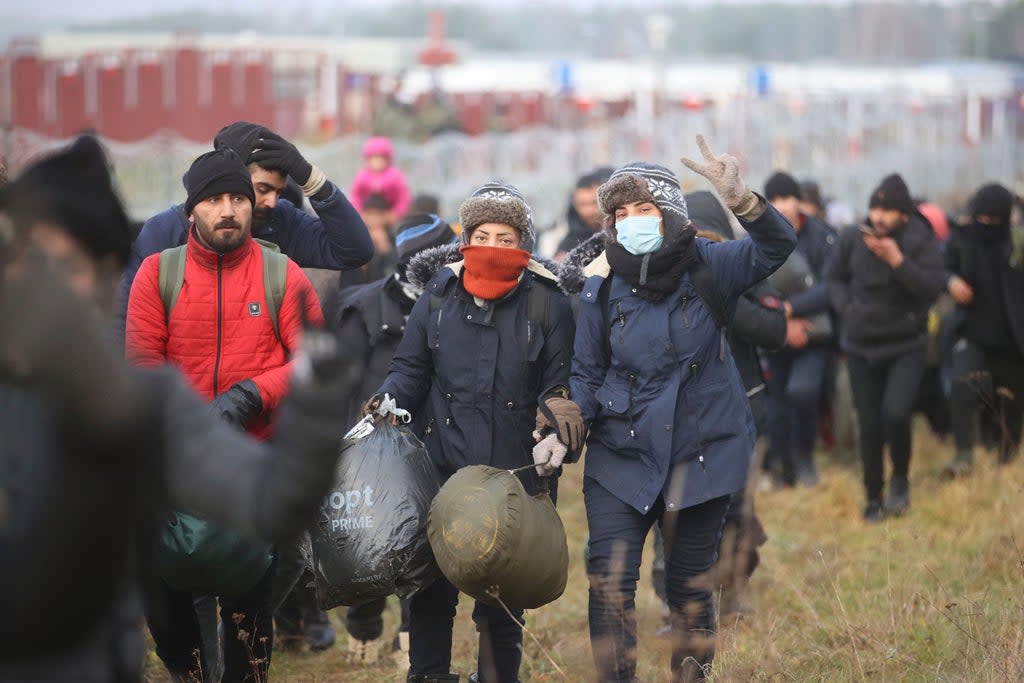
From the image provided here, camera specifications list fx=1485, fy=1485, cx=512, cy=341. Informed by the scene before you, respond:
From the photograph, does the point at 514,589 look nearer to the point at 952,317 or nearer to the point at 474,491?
the point at 474,491

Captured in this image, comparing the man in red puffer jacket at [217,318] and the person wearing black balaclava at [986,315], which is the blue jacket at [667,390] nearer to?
the man in red puffer jacket at [217,318]

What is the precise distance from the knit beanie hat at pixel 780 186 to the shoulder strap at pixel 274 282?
5.52m

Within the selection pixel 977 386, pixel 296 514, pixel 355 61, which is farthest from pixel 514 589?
pixel 355 61

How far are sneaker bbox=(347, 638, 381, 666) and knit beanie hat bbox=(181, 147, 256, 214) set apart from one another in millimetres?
2343

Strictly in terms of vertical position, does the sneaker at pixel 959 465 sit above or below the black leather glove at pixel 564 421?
below

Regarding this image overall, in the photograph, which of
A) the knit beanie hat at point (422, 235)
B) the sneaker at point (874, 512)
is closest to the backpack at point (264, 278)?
the knit beanie hat at point (422, 235)

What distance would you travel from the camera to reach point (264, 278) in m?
5.07

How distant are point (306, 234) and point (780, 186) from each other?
4904 mm

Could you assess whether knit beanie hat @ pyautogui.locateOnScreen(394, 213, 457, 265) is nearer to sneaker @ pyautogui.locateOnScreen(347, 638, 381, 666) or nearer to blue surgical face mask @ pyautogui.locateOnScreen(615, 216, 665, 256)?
blue surgical face mask @ pyautogui.locateOnScreen(615, 216, 665, 256)

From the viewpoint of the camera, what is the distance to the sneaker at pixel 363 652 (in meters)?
6.57

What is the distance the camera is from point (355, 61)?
80.4 m

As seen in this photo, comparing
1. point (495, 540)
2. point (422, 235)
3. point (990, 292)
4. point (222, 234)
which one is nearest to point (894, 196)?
point (990, 292)

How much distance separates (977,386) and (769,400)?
1.51m

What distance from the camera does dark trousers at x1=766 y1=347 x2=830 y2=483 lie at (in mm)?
10578
